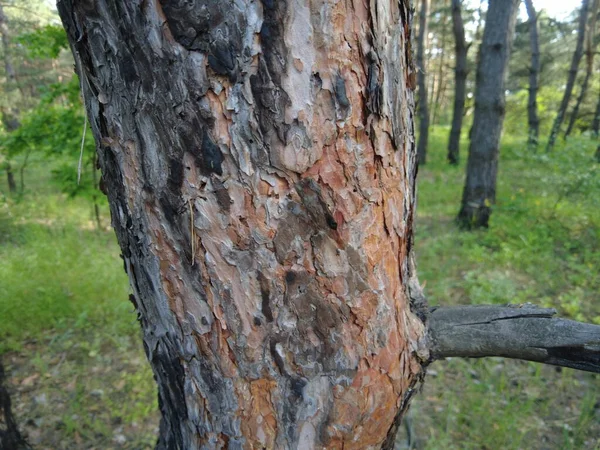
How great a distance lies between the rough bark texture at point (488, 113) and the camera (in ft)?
17.1

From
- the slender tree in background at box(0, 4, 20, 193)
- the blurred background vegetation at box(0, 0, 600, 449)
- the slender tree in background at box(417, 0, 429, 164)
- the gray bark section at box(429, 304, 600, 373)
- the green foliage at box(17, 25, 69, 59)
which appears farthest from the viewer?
the slender tree in background at box(417, 0, 429, 164)

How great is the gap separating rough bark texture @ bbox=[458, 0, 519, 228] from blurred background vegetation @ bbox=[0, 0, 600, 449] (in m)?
0.37

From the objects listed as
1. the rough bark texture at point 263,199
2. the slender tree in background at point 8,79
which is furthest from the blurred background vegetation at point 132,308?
the slender tree in background at point 8,79

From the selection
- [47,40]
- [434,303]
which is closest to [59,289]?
[47,40]

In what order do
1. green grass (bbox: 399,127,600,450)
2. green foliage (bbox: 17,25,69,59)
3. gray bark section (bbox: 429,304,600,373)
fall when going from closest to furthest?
1. gray bark section (bbox: 429,304,600,373)
2. green grass (bbox: 399,127,600,450)
3. green foliage (bbox: 17,25,69,59)

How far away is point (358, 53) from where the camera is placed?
0.78 metres

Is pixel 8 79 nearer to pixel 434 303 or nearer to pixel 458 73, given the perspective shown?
pixel 434 303

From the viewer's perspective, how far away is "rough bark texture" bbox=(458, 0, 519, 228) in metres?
5.21

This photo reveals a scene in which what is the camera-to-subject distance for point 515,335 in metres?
1.00

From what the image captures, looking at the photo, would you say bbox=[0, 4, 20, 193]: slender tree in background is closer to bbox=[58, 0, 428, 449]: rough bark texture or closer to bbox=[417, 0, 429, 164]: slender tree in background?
bbox=[58, 0, 428, 449]: rough bark texture

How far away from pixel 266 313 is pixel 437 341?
532 mm

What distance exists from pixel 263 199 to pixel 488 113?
565 centimetres

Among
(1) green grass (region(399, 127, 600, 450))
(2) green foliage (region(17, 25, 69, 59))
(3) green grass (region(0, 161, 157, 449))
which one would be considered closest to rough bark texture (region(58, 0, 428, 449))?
(1) green grass (region(399, 127, 600, 450))

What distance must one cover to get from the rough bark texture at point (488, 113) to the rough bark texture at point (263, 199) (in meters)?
5.28
